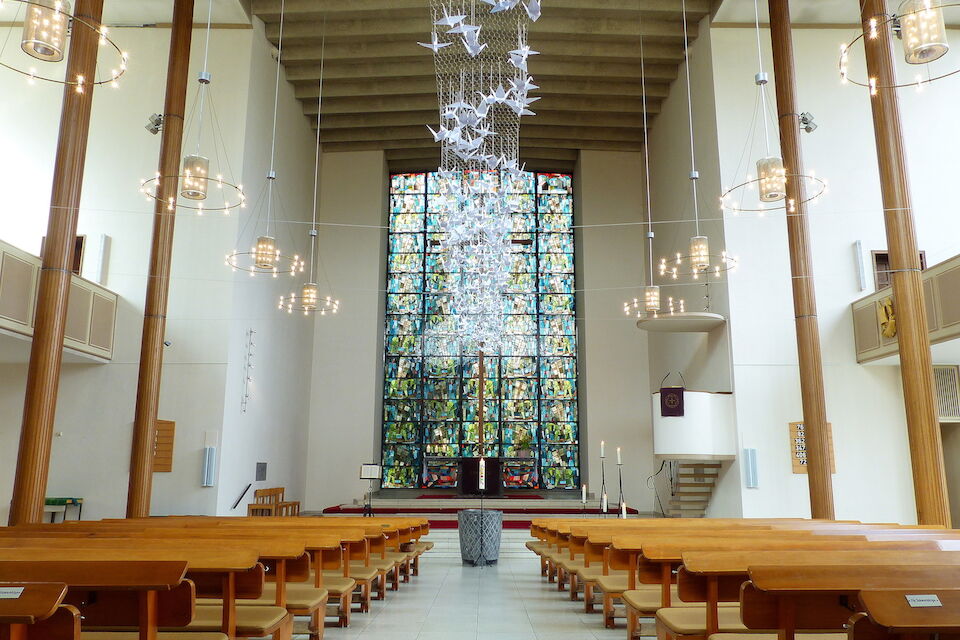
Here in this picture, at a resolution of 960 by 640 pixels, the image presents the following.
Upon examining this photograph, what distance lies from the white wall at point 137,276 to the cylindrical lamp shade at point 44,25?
21.2 feet

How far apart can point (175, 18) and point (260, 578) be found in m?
8.49

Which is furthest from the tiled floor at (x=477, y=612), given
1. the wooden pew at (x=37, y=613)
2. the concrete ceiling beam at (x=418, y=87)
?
the concrete ceiling beam at (x=418, y=87)

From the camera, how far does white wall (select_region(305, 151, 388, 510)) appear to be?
14625 millimetres

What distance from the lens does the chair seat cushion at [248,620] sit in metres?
3.05

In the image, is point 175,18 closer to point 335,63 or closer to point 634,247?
point 335,63

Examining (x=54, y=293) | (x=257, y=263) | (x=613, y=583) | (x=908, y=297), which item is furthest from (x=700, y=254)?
(x=54, y=293)

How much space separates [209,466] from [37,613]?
8.31m

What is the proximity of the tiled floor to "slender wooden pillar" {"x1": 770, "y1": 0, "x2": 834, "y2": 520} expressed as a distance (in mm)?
3397

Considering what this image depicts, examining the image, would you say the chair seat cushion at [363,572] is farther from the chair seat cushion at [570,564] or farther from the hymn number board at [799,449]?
the hymn number board at [799,449]

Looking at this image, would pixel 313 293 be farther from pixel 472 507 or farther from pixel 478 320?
pixel 472 507

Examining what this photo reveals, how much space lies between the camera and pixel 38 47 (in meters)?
4.18

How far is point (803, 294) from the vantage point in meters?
8.63

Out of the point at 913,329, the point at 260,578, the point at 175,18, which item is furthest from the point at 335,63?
the point at 260,578

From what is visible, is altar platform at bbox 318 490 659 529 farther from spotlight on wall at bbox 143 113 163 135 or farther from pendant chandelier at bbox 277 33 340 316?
spotlight on wall at bbox 143 113 163 135
